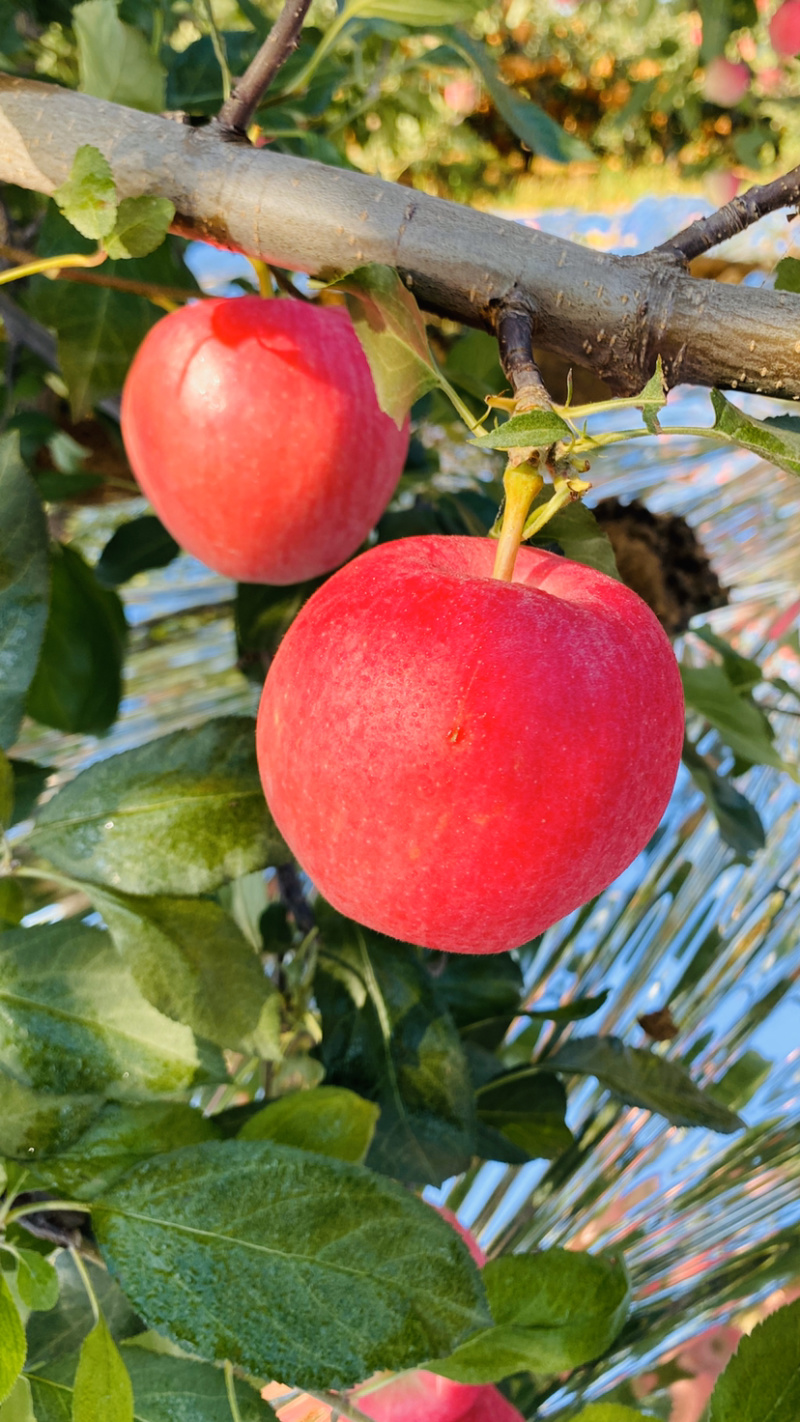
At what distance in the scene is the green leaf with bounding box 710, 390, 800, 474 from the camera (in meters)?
0.15

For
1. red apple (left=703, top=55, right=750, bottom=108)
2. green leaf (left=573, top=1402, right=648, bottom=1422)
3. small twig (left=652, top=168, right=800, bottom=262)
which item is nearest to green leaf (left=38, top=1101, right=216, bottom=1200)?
green leaf (left=573, top=1402, right=648, bottom=1422)

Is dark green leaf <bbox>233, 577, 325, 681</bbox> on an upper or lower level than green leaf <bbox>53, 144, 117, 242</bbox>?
lower

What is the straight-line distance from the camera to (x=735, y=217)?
195 mm

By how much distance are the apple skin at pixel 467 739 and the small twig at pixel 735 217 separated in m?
0.07

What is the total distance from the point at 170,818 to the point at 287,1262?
0.33 ft

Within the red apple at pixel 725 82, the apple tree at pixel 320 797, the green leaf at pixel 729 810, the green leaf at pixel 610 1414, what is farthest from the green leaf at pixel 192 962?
the red apple at pixel 725 82

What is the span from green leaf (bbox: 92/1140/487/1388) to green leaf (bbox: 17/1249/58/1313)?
0.02m

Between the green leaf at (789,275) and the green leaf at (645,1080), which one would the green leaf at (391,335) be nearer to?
the green leaf at (789,275)

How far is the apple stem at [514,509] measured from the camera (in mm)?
168

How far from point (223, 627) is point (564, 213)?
0.56m

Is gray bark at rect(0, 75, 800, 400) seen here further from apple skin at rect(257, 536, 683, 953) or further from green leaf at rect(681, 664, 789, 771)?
green leaf at rect(681, 664, 789, 771)

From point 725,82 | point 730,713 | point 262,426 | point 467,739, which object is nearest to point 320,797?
point 467,739

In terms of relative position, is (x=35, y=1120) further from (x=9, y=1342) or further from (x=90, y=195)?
(x=90, y=195)

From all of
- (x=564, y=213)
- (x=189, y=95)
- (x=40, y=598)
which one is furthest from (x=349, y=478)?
(x=564, y=213)
